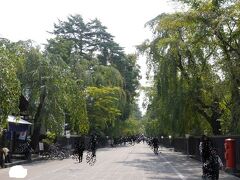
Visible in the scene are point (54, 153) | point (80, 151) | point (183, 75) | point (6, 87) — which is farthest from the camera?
point (54, 153)

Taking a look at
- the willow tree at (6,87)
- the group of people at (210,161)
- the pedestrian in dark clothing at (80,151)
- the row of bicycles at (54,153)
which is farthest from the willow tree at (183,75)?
the group of people at (210,161)

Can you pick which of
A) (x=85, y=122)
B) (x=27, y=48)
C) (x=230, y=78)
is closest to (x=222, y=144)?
(x=230, y=78)

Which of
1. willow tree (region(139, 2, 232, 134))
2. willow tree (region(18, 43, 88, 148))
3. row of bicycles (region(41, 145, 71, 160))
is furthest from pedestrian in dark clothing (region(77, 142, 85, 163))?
willow tree (region(139, 2, 232, 134))

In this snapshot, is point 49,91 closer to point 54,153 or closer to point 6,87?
point 54,153

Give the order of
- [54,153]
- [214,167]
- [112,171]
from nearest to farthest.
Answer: [214,167], [112,171], [54,153]

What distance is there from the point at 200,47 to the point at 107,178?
17.2 m

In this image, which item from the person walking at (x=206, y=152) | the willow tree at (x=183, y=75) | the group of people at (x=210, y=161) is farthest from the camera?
the willow tree at (x=183, y=75)

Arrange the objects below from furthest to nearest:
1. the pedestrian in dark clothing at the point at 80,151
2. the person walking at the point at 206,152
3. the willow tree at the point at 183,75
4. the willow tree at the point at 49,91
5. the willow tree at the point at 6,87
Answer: the willow tree at the point at 49,91, the willow tree at the point at 183,75, the pedestrian in dark clothing at the point at 80,151, the willow tree at the point at 6,87, the person walking at the point at 206,152

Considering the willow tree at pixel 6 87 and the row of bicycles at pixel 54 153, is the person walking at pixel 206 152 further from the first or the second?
the row of bicycles at pixel 54 153

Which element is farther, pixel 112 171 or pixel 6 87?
pixel 112 171

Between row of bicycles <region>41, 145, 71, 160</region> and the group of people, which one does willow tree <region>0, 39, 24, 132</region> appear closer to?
the group of people

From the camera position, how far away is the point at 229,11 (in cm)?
2667

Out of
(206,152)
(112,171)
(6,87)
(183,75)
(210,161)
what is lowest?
(112,171)

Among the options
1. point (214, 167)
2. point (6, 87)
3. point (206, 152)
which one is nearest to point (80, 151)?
point (6, 87)
